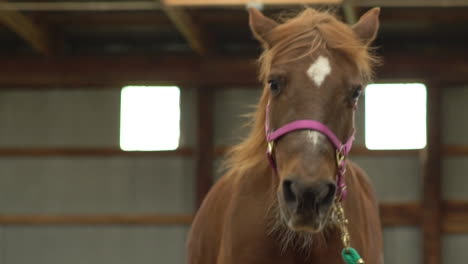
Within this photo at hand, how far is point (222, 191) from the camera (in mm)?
3549

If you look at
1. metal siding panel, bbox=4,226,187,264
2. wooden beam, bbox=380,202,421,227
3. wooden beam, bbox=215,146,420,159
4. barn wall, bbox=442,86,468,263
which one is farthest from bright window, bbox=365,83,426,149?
metal siding panel, bbox=4,226,187,264

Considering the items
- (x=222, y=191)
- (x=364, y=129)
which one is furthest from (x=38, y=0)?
(x=222, y=191)

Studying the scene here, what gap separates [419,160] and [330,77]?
7501 mm

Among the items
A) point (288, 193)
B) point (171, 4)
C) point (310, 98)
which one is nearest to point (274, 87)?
point (310, 98)

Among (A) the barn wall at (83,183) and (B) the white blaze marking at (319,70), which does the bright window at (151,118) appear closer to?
(A) the barn wall at (83,183)


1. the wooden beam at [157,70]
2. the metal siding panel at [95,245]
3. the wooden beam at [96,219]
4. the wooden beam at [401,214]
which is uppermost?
the wooden beam at [157,70]

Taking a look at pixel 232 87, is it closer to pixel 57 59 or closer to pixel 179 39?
pixel 179 39

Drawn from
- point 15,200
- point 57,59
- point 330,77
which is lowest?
point 15,200

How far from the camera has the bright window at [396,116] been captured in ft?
32.5

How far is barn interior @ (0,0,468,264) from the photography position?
387 inches

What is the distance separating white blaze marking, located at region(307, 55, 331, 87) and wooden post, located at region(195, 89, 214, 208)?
7357 mm

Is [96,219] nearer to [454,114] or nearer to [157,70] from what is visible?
[157,70]

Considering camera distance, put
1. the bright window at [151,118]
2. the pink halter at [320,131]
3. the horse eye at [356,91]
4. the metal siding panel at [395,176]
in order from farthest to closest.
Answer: the bright window at [151,118]
the metal siding panel at [395,176]
the horse eye at [356,91]
the pink halter at [320,131]

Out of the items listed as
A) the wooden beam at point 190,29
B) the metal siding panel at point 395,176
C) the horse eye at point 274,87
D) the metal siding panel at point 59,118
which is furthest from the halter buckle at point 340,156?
the metal siding panel at point 59,118
